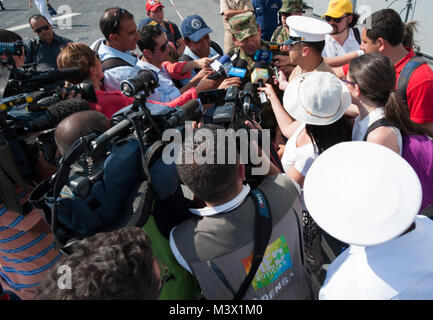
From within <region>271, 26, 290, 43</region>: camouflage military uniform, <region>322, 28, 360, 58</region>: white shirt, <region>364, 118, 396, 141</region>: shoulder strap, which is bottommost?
<region>322, 28, 360, 58</region>: white shirt

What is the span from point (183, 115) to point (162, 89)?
1.35 metres

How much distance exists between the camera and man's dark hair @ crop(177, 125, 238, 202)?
1.28 metres

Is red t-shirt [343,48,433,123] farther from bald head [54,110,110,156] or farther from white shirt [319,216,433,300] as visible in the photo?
bald head [54,110,110,156]

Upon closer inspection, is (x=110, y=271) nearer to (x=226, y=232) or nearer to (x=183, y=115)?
(x=226, y=232)

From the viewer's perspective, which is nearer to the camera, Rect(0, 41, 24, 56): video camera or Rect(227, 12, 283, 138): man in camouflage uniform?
Rect(0, 41, 24, 56): video camera

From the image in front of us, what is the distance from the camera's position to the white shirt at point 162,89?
9.30 feet

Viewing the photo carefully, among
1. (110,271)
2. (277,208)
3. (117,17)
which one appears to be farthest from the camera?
(117,17)

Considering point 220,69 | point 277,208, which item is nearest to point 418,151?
point 277,208

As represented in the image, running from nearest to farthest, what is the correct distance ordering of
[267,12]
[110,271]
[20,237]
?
1. [110,271]
2. [20,237]
3. [267,12]

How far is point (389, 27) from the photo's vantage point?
2.48 meters

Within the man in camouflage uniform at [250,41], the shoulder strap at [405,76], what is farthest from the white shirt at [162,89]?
the shoulder strap at [405,76]

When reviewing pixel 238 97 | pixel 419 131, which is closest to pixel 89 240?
pixel 238 97

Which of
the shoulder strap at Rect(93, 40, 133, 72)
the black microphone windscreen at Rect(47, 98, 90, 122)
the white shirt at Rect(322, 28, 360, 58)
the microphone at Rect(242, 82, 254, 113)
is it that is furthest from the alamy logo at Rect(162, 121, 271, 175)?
the white shirt at Rect(322, 28, 360, 58)
